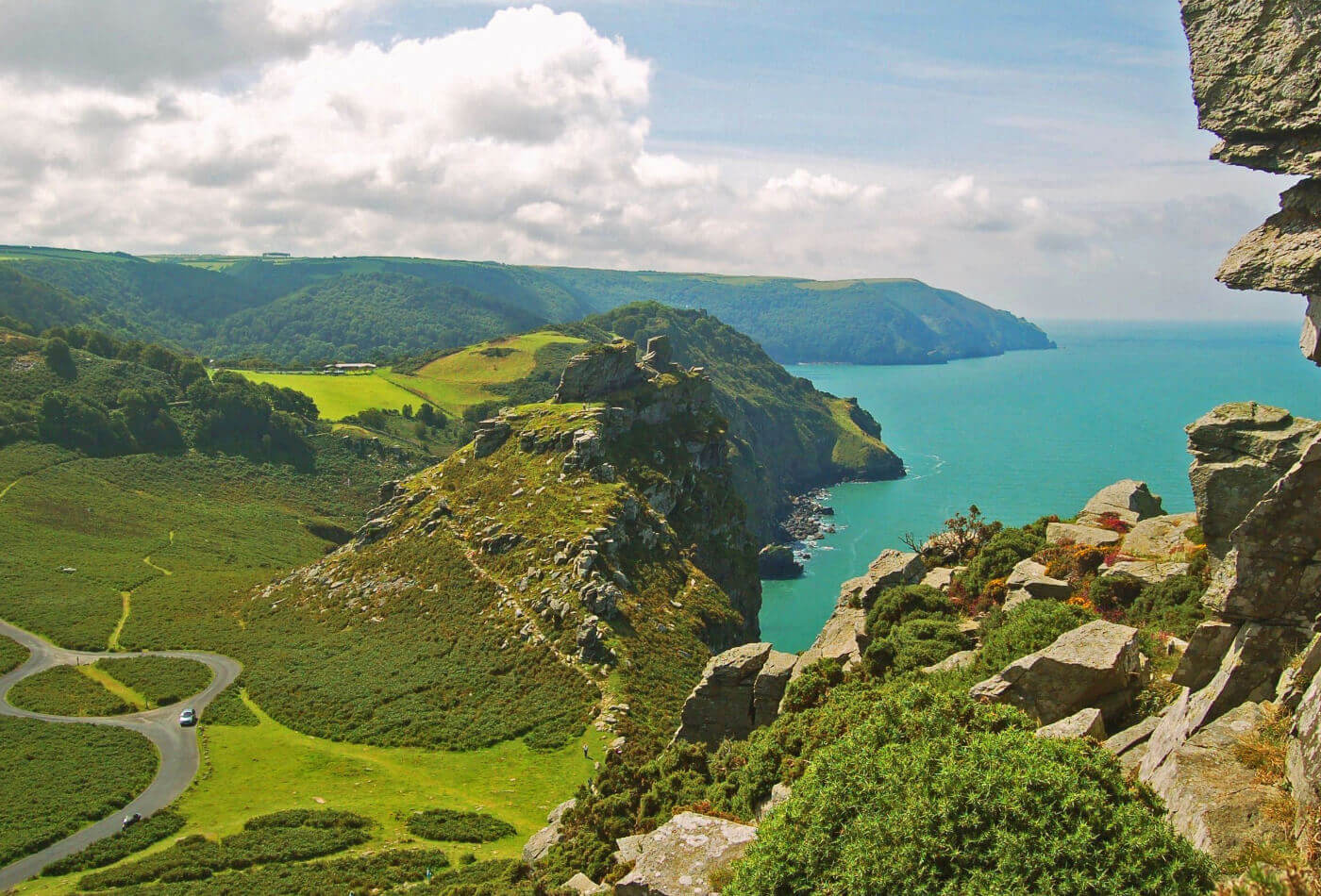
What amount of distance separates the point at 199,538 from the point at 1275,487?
359ft

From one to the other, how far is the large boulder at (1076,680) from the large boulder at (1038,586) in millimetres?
7507

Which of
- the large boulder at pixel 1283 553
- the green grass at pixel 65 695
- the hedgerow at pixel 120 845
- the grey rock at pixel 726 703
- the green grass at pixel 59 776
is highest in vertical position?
the large boulder at pixel 1283 553

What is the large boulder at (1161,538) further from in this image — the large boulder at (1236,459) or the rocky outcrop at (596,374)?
the rocky outcrop at (596,374)

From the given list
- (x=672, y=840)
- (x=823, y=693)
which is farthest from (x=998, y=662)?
(x=672, y=840)

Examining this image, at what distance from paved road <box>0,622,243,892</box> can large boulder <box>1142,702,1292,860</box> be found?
40.9 m

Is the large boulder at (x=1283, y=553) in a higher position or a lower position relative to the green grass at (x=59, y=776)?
higher

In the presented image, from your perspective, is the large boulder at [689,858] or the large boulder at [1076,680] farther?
the large boulder at [1076,680]

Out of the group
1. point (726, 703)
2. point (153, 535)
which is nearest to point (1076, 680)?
point (726, 703)

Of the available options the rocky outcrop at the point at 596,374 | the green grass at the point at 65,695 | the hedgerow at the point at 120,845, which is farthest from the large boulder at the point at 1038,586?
the rocky outcrop at the point at 596,374

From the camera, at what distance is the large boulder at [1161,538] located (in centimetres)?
2698

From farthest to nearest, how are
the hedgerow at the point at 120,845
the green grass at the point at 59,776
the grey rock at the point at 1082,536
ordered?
the green grass at the point at 59,776 → the hedgerow at the point at 120,845 → the grey rock at the point at 1082,536

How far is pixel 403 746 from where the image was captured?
4644 cm

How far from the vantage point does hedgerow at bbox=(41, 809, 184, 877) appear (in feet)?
112

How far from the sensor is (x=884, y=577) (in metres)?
31.6
